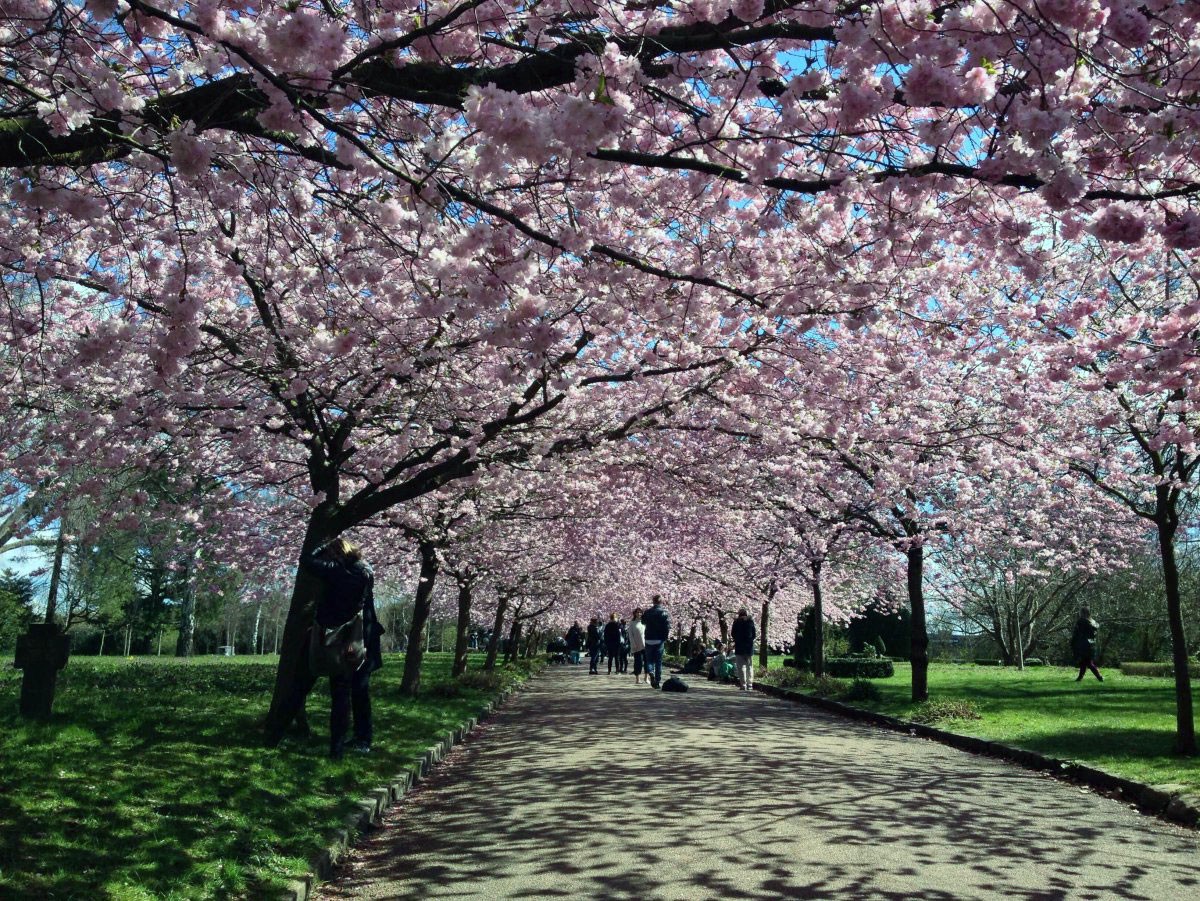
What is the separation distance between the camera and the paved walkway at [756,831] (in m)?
4.98

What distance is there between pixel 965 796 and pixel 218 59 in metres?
7.39

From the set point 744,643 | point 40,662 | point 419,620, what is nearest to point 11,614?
point 419,620

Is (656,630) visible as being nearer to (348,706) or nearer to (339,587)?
(348,706)

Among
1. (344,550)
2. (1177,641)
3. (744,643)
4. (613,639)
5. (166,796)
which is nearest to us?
(166,796)

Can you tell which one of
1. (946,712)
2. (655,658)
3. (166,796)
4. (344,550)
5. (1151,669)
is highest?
(344,550)

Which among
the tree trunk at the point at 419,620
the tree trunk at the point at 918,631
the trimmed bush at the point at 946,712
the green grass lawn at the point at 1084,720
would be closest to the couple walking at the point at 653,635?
the green grass lawn at the point at 1084,720

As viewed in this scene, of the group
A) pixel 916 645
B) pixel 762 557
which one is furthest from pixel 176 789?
pixel 762 557

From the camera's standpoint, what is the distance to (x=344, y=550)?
331 inches

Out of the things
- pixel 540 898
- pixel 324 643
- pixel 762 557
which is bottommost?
pixel 540 898

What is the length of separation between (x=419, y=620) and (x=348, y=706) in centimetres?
675

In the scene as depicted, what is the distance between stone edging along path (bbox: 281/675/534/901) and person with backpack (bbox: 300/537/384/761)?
2.52 feet

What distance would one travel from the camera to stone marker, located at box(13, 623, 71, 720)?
9164mm

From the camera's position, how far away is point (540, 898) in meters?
4.71

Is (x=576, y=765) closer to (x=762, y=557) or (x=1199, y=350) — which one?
(x=1199, y=350)
